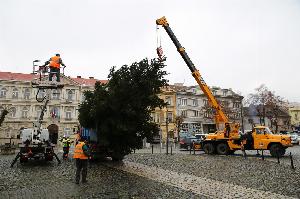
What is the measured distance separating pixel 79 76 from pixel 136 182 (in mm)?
50599

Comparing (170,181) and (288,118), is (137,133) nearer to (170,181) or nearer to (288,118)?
(170,181)

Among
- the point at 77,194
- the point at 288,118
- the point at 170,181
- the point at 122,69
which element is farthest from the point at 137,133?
the point at 288,118

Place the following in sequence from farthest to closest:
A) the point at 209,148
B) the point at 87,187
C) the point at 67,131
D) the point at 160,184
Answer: the point at 67,131, the point at 209,148, the point at 160,184, the point at 87,187

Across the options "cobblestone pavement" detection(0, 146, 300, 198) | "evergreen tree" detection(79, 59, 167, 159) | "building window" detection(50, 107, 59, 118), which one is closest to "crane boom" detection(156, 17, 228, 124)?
"evergreen tree" detection(79, 59, 167, 159)

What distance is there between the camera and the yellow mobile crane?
2192cm

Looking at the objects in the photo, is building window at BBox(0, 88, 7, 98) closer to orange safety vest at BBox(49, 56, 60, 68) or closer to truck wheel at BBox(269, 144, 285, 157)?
orange safety vest at BBox(49, 56, 60, 68)

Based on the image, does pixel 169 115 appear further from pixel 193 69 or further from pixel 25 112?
pixel 193 69

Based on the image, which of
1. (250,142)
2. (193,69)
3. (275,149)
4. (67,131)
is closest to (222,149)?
(250,142)

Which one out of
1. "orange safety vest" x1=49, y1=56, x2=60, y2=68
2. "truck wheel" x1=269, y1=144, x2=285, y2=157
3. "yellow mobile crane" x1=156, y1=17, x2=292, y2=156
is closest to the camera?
"orange safety vest" x1=49, y1=56, x2=60, y2=68

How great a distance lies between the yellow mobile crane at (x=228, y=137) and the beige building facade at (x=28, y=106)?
2999 centimetres

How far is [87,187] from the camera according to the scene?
405 inches

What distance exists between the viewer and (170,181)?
457 inches

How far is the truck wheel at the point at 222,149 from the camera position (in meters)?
24.1

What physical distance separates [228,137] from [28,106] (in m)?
40.1
